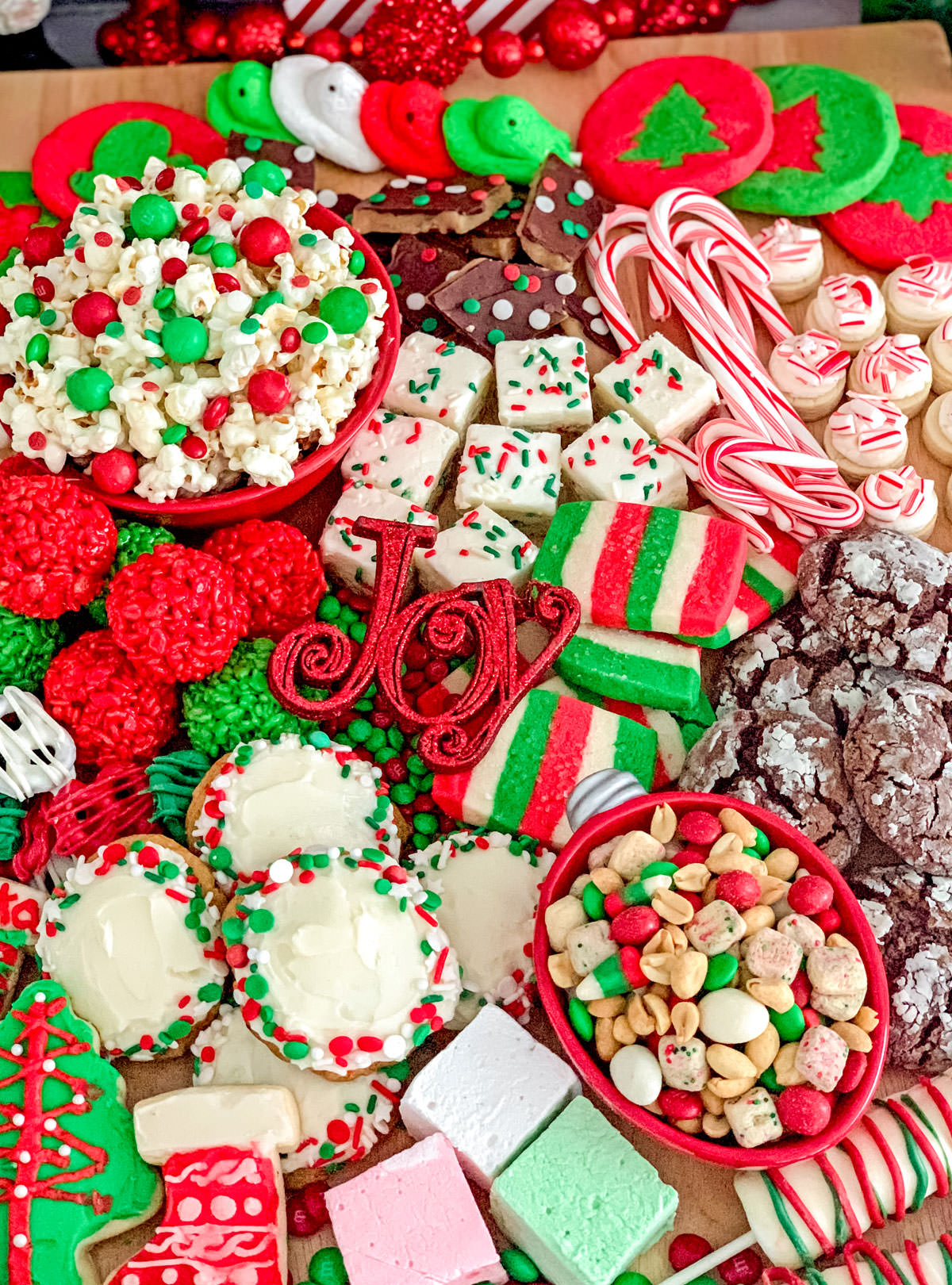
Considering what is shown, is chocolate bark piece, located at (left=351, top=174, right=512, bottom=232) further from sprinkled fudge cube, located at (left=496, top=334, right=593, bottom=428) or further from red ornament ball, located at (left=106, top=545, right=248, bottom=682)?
red ornament ball, located at (left=106, top=545, right=248, bottom=682)

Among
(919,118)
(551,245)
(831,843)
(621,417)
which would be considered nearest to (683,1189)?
(831,843)

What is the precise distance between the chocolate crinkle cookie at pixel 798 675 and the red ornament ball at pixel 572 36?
5.16ft

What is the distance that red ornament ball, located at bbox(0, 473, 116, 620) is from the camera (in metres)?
2.00

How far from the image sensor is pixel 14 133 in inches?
114

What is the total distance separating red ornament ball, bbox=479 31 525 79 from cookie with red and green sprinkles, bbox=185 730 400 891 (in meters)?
1.84

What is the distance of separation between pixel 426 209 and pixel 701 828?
1.55m

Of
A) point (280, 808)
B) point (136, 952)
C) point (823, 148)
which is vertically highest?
point (823, 148)

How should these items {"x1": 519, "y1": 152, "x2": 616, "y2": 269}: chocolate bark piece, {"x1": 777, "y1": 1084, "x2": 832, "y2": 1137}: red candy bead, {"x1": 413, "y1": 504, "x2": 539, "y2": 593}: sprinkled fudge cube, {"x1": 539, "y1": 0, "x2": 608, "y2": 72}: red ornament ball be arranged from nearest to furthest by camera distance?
1. {"x1": 777, "y1": 1084, "x2": 832, "y2": 1137}: red candy bead
2. {"x1": 413, "y1": 504, "x2": 539, "y2": 593}: sprinkled fudge cube
3. {"x1": 519, "y1": 152, "x2": 616, "y2": 269}: chocolate bark piece
4. {"x1": 539, "y1": 0, "x2": 608, "y2": 72}: red ornament ball

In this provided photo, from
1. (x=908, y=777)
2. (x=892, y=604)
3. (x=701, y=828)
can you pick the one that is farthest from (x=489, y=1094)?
(x=892, y=604)

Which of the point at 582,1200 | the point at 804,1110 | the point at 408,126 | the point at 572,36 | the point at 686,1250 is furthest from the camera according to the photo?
the point at 572,36

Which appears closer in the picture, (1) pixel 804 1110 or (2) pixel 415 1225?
(1) pixel 804 1110

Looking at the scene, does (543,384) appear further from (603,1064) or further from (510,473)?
(603,1064)

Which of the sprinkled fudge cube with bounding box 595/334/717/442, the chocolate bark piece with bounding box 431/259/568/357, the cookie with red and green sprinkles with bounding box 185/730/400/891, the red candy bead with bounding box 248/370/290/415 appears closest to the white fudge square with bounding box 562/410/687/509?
the sprinkled fudge cube with bounding box 595/334/717/442

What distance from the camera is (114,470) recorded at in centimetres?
207
